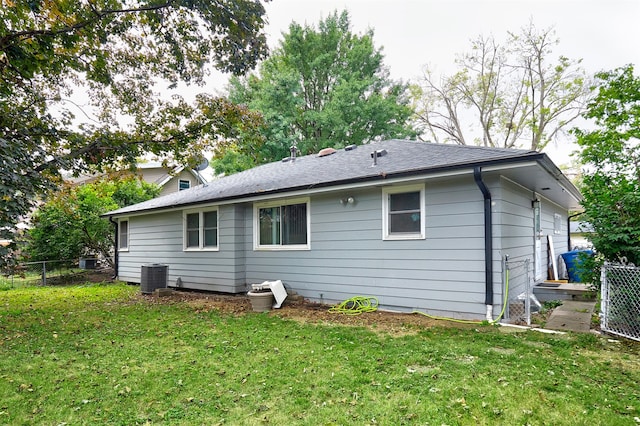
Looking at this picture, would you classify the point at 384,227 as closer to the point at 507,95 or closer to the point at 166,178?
the point at 166,178

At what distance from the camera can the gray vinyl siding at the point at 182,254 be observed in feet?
28.6

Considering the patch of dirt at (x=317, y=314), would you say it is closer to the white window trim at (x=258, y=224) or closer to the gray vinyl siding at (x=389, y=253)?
the gray vinyl siding at (x=389, y=253)

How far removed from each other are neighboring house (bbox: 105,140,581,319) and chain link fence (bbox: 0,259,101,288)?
5.69 m

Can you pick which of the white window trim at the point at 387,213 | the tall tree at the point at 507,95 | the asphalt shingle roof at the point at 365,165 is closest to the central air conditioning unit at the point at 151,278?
the asphalt shingle roof at the point at 365,165

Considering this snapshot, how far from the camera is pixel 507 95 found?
907 inches

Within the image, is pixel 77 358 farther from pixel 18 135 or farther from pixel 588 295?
pixel 588 295

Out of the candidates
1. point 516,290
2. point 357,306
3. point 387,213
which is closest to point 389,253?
point 387,213

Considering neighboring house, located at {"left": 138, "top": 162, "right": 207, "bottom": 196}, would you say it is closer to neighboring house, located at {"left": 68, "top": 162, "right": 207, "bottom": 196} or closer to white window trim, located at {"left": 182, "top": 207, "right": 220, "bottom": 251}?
neighboring house, located at {"left": 68, "top": 162, "right": 207, "bottom": 196}

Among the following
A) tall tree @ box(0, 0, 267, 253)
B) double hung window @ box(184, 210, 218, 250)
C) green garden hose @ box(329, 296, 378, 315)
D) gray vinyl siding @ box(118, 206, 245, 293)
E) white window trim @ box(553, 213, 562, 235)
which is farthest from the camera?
white window trim @ box(553, 213, 562, 235)

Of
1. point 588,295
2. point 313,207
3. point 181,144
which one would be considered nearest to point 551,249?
point 588,295

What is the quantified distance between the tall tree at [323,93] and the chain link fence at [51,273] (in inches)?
355

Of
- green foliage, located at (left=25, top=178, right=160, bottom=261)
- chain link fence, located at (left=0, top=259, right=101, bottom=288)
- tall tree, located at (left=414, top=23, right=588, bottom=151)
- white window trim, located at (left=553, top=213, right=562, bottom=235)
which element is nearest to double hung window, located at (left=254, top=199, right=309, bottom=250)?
green foliage, located at (left=25, top=178, right=160, bottom=261)

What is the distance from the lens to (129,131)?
9.13 meters

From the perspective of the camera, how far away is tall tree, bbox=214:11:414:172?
19.8 m
